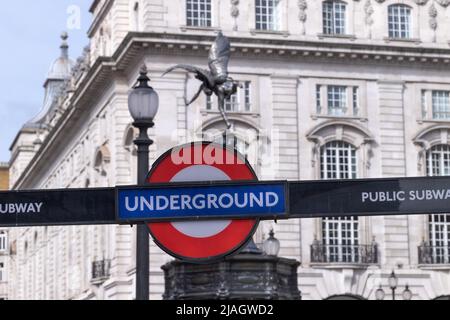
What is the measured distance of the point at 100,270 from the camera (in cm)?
6050

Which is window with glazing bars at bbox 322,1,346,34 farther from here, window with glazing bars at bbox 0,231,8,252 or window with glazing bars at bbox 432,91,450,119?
window with glazing bars at bbox 0,231,8,252

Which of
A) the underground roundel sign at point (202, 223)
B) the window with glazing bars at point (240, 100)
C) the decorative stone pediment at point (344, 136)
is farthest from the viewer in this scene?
the decorative stone pediment at point (344, 136)

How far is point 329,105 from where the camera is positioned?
5788 cm

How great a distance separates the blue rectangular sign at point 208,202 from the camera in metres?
5.39

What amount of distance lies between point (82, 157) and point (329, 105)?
52.8 ft

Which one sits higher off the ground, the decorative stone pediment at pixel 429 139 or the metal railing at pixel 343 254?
the decorative stone pediment at pixel 429 139

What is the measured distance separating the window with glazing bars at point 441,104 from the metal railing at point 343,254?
7.20m

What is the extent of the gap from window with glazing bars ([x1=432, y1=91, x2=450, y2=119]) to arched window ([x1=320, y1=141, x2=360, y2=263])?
4.73 m

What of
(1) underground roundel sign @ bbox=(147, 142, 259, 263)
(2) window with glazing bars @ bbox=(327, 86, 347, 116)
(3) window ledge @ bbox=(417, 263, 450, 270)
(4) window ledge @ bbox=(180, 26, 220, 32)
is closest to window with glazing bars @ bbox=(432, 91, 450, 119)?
(2) window with glazing bars @ bbox=(327, 86, 347, 116)

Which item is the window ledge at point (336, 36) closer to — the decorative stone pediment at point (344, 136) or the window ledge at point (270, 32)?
the window ledge at point (270, 32)

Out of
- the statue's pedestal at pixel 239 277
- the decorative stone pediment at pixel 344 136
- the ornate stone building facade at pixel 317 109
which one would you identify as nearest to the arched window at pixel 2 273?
the ornate stone building facade at pixel 317 109
